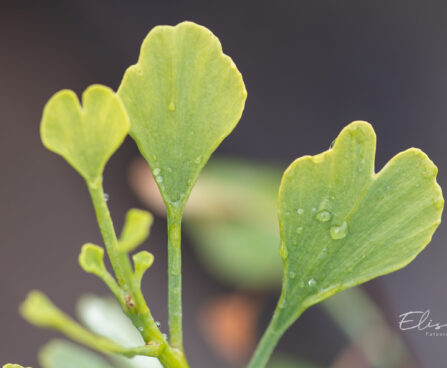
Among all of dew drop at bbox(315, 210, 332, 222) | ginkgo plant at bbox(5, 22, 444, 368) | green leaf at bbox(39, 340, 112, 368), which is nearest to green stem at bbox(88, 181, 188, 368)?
ginkgo plant at bbox(5, 22, 444, 368)

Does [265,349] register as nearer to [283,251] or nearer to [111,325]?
[283,251]

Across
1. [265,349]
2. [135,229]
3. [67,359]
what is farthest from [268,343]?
[67,359]

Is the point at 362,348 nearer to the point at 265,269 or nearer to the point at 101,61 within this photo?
the point at 265,269

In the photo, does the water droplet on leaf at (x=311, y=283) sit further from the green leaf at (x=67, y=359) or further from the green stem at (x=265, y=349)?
the green leaf at (x=67, y=359)

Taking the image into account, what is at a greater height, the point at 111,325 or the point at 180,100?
the point at 180,100

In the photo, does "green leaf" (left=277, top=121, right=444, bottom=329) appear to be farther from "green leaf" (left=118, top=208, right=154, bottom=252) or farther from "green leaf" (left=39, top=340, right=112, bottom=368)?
"green leaf" (left=39, top=340, right=112, bottom=368)

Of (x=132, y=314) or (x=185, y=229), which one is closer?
(x=132, y=314)

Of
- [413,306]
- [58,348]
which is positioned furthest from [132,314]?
[413,306]
